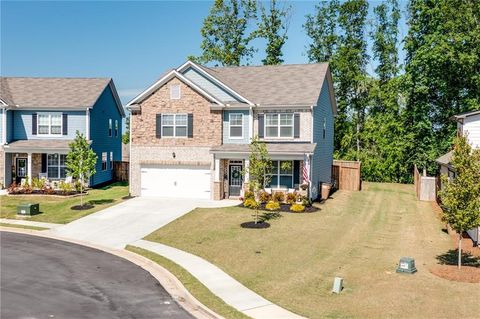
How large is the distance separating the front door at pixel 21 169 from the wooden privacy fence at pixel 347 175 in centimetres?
2633

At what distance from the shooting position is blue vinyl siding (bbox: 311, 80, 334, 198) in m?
31.8

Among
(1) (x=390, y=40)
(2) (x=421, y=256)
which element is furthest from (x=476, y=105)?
(2) (x=421, y=256)

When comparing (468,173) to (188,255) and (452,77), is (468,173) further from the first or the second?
(452,77)

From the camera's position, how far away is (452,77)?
40844mm

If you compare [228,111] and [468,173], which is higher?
[228,111]

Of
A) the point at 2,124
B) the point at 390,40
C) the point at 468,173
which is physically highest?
the point at 390,40


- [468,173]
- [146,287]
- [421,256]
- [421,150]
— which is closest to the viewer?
[146,287]

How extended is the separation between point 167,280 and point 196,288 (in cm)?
162

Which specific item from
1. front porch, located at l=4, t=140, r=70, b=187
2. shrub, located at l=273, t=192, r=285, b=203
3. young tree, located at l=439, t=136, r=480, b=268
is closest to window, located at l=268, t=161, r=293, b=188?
shrub, located at l=273, t=192, r=285, b=203

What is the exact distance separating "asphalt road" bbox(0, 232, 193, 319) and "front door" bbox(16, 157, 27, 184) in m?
19.6

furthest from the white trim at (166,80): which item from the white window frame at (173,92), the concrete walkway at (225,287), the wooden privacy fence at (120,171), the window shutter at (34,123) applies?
the concrete walkway at (225,287)

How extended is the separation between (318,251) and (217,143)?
14.6 meters

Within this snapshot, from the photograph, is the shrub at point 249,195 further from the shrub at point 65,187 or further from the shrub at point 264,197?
the shrub at point 65,187

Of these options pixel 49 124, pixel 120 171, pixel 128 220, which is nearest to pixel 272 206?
pixel 128 220
